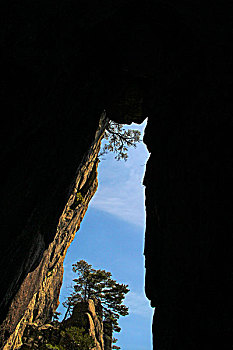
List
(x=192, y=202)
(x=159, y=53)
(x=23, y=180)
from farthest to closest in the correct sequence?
(x=159, y=53) → (x=23, y=180) → (x=192, y=202)

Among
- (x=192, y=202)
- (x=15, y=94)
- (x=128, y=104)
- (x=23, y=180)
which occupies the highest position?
(x=128, y=104)

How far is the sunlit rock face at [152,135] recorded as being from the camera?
9.80 ft

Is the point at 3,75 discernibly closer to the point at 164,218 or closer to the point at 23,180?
the point at 23,180

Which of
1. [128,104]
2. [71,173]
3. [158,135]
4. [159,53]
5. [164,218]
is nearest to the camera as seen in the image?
[164,218]

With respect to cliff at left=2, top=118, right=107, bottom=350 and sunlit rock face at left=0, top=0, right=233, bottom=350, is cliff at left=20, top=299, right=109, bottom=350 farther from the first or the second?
sunlit rock face at left=0, top=0, right=233, bottom=350

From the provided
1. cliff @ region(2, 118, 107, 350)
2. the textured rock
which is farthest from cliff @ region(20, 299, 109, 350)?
cliff @ region(2, 118, 107, 350)

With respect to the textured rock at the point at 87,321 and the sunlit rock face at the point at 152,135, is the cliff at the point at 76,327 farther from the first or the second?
the sunlit rock face at the point at 152,135

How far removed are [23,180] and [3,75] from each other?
2.72 meters

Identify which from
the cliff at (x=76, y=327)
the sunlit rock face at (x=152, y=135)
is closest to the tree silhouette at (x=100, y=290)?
the cliff at (x=76, y=327)

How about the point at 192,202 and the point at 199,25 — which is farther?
the point at 199,25

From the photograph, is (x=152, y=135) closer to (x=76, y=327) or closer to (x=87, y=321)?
(x=76, y=327)

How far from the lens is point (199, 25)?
205 inches

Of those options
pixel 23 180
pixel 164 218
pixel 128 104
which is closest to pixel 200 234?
pixel 164 218

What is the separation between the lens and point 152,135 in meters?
7.32
